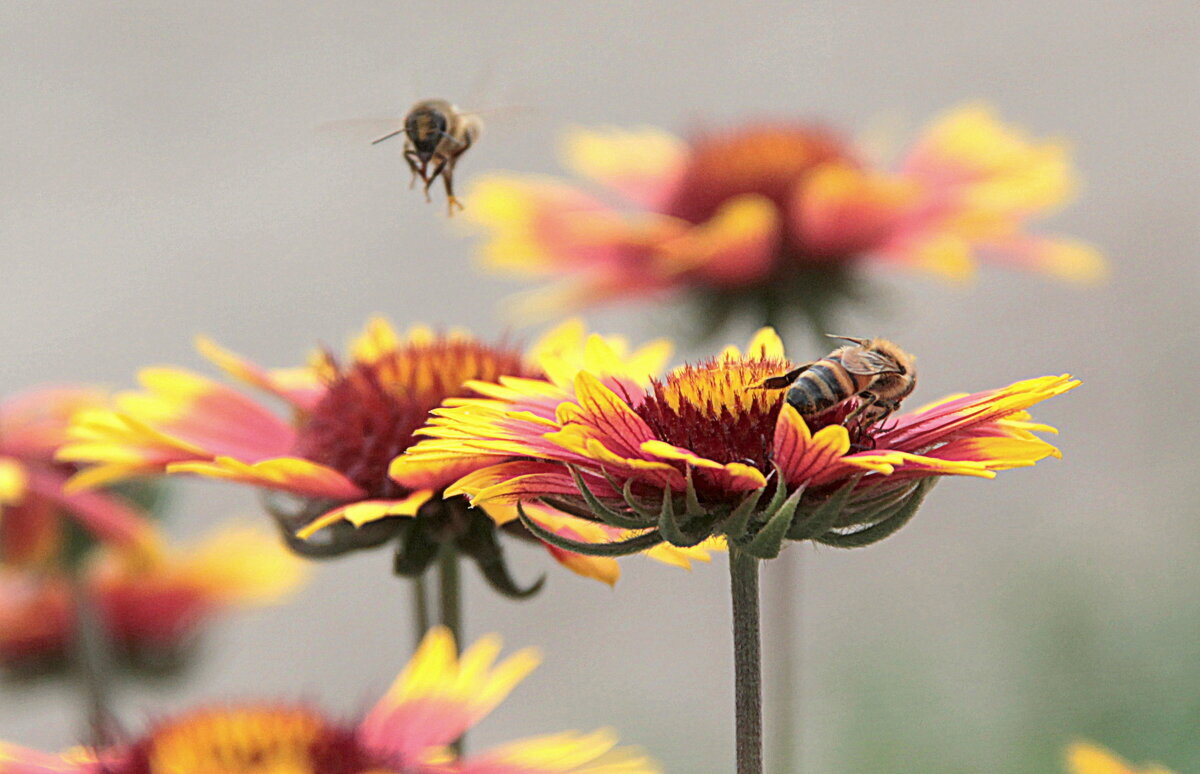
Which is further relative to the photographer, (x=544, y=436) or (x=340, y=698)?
(x=340, y=698)

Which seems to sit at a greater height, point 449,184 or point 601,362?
point 449,184

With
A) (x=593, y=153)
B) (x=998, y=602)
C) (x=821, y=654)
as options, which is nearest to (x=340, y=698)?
(x=821, y=654)

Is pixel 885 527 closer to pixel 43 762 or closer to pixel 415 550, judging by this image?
pixel 415 550

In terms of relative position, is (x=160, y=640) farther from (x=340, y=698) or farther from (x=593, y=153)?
(x=340, y=698)

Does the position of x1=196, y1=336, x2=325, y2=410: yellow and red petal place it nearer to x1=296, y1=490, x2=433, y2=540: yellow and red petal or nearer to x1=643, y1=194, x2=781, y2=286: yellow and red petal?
x1=296, y1=490, x2=433, y2=540: yellow and red petal

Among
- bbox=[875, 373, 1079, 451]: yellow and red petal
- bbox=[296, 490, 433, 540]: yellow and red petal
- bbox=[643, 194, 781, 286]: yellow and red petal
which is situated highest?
bbox=[643, 194, 781, 286]: yellow and red petal

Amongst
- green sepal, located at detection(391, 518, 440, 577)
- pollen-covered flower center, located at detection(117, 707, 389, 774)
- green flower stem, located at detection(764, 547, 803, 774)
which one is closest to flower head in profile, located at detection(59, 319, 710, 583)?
green sepal, located at detection(391, 518, 440, 577)

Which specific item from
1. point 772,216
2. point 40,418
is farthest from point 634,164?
point 40,418
